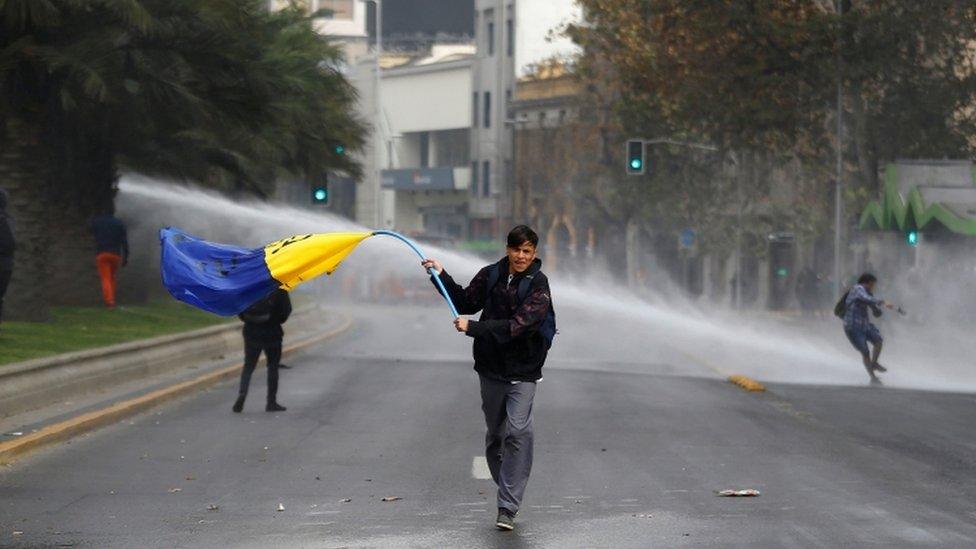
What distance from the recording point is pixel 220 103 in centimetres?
2994

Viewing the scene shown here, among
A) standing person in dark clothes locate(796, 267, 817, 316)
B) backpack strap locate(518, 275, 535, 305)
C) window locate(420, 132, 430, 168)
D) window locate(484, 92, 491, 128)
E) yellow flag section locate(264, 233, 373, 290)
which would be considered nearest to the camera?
backpack strap locate(518, 275, 535, 305)

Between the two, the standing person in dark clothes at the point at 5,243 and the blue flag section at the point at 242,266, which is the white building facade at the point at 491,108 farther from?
the blue flag section at the point at 242,266

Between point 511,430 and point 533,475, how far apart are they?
2833 millimetres

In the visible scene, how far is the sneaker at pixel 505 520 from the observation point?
1113 centimetres

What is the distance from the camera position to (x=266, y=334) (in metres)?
19.8

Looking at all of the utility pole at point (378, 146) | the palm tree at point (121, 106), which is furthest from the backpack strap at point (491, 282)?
the utility pole at point (378, 146)

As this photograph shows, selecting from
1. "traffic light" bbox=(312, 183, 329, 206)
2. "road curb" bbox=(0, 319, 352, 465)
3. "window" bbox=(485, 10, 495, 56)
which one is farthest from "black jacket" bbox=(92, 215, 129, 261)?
"window" bbox=(485, 10, 495, 56)

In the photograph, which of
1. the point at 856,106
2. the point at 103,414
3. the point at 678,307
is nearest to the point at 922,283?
the point at 856,106

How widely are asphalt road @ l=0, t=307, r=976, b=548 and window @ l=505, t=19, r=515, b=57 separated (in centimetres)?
7772

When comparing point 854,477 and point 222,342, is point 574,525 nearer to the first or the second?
point 854,477

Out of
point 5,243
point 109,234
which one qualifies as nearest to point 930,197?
point 109,234

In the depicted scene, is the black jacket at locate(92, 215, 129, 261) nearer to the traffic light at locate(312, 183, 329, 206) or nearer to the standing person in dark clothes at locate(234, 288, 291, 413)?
the traffic light at locate(312, 183, 329, 206)

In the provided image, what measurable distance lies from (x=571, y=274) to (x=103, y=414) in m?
71.1

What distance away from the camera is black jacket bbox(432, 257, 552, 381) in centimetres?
1123
